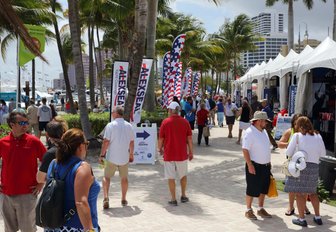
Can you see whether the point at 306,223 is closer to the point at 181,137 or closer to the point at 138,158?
the point at 181,137

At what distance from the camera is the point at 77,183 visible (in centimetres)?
313

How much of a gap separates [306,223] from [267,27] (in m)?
115

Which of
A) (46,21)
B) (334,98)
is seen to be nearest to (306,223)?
(334,98)

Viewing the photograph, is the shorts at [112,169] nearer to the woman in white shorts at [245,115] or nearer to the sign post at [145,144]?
the sign post at [145,144]

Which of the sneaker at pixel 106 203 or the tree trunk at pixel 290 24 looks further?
the tree trunk at pixel 290 24

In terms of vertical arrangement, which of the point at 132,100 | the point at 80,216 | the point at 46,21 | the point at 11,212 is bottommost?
the point at 11,212

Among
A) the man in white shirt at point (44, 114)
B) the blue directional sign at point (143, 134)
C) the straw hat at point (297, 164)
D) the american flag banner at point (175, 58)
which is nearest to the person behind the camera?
the straw hat at point (297, 164)

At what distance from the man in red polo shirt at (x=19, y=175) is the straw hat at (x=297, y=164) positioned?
3345 mm

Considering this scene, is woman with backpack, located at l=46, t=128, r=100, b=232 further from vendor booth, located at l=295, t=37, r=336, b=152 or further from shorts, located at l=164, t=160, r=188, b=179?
vendor booth, located at l=295, t=37, r=336, b=152

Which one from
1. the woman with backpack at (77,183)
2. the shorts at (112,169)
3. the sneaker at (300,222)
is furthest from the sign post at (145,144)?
the woman with backpack at (77,183)

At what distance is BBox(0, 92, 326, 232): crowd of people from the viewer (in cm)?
326

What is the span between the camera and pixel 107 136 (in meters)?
7.11

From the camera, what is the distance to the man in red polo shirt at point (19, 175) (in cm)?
441

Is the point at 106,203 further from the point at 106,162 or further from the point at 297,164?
the point at 297,164
